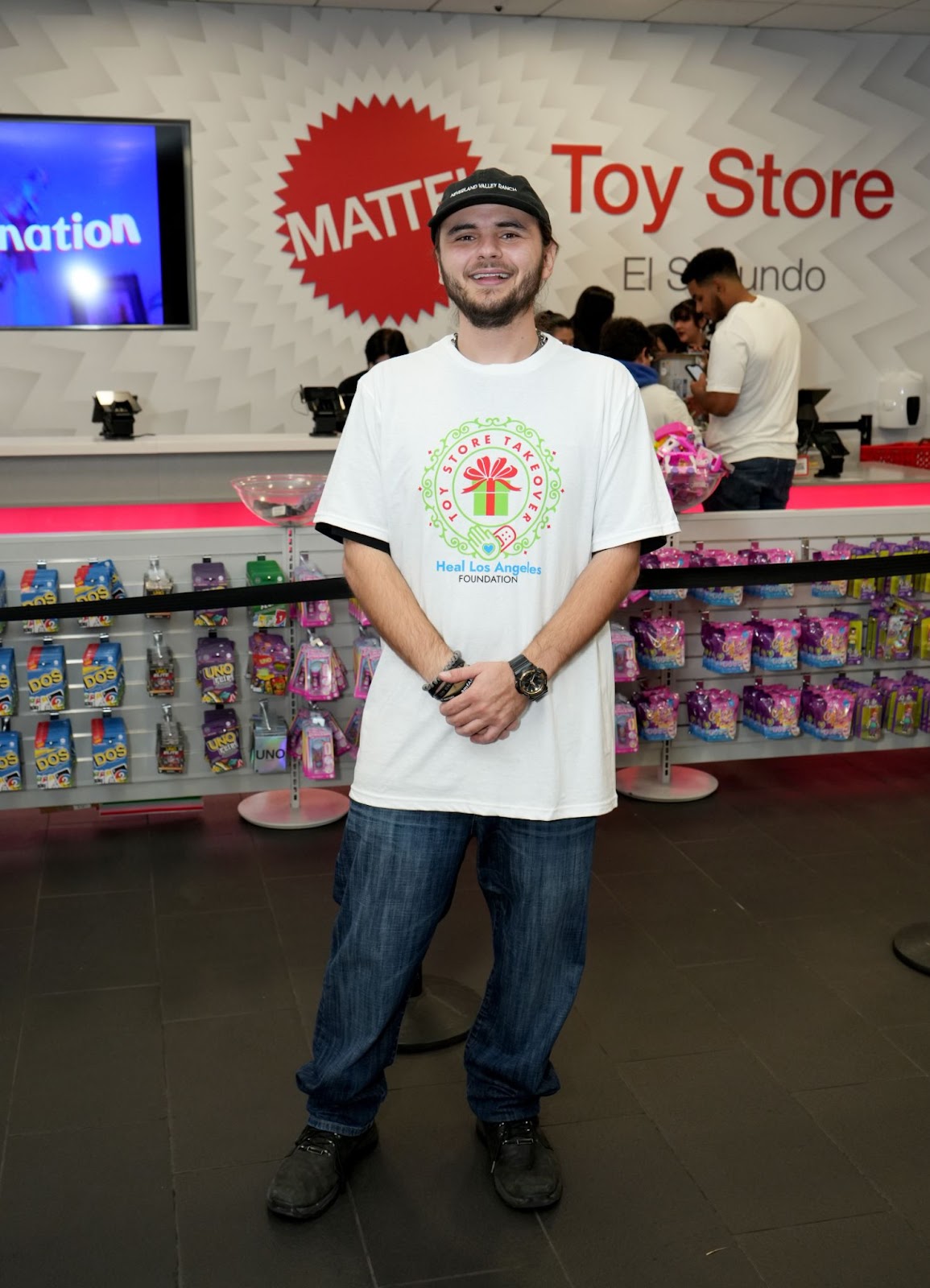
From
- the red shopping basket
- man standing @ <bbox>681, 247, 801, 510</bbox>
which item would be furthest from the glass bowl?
the red shopping basket

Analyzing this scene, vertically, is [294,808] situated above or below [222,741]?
below

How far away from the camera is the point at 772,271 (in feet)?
27.1

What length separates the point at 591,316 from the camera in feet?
17.9

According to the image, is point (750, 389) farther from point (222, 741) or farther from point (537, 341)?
point (537, 341)

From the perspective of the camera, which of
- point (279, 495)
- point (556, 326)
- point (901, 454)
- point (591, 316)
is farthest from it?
point (901, 454)

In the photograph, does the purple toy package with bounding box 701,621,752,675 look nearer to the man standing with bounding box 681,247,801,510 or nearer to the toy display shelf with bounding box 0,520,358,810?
the man standing with bounding box 681,247,801,510

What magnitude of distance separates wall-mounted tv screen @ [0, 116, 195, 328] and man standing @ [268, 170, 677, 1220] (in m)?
5.78

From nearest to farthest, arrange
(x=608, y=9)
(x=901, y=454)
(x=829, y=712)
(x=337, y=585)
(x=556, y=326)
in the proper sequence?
(x=337, y=585) < (x=829, y=712) < (x=556, y=326) < (x=901, y=454) < (x=608, y=9)

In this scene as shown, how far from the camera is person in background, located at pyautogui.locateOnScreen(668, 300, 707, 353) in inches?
277

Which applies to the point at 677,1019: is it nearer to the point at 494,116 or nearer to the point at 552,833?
the point at 552,833

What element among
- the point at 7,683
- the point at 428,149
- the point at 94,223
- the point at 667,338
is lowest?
the point at 7,683

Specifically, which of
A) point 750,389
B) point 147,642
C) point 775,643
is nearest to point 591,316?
point 750,389

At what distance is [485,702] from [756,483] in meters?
2.92

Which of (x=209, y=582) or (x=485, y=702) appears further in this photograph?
(x=209, y=582)
